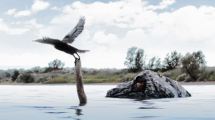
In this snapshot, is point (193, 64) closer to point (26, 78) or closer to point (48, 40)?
point (26, 78)

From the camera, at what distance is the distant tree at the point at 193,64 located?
216ft

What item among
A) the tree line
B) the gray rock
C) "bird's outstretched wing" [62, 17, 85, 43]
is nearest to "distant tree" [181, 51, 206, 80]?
the tree line

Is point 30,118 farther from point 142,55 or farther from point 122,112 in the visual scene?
point 142,55

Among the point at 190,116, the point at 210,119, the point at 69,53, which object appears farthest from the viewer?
the point at 69,53

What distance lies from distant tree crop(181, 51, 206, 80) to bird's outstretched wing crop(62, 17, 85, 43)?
161 ft

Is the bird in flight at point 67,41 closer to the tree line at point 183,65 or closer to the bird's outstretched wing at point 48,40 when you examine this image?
the bird's outstretched wing at point 48,40

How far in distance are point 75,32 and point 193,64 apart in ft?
171

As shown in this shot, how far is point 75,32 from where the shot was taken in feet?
54.2

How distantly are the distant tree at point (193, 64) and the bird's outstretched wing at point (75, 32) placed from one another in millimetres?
49118

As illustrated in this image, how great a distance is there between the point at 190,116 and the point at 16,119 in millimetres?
4829

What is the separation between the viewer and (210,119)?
14.1 metres

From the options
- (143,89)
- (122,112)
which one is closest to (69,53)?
(122,112)

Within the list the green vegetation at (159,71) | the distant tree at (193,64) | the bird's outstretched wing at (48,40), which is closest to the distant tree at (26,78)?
the green vegetation at (159,71)

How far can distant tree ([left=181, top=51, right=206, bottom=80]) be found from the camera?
6594 centimetres
